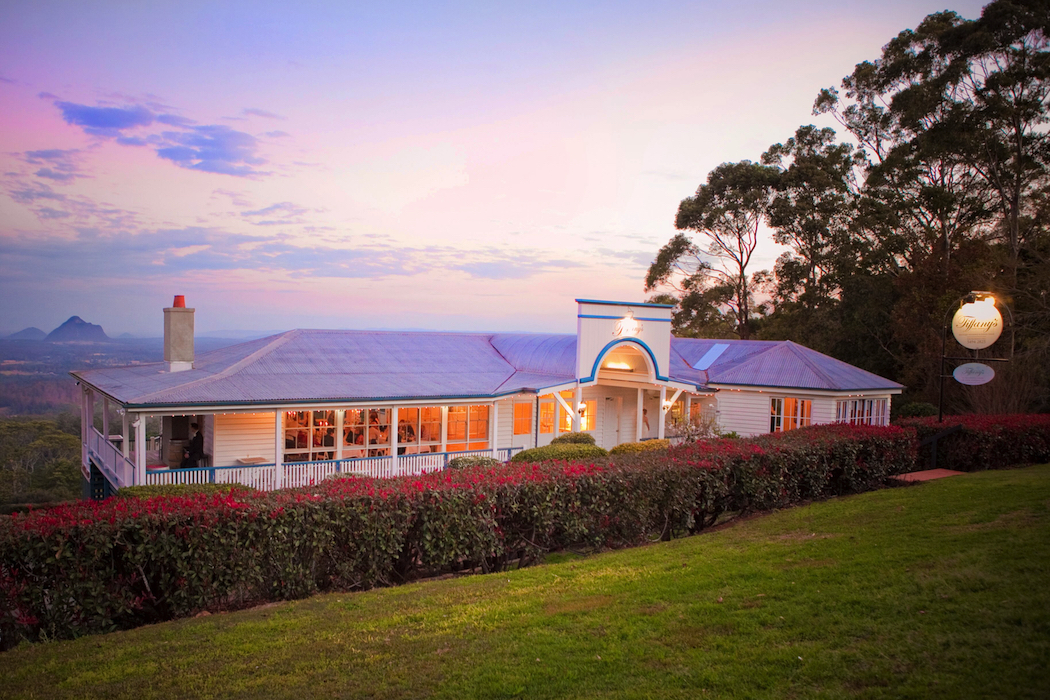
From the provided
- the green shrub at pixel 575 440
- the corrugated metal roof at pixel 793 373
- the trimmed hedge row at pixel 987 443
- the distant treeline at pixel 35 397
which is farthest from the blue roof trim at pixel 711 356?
the distant treeline at pixel 35 397

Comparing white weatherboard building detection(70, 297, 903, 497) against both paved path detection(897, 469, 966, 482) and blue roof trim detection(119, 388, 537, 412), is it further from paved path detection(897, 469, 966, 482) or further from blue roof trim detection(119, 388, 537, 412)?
paved path detection(897, 469, 966, 482)

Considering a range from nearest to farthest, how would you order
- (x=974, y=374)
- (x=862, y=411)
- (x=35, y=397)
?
(x=974, y=374)
(x=862, y=411)
(x=35, y=397)

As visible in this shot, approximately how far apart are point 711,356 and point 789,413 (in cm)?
429

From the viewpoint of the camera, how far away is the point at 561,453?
15555mm

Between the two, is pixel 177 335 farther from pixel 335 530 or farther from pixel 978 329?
pixel 978 329

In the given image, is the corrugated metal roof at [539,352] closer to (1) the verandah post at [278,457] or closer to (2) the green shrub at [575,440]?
(2) the green shrub at [575,440]

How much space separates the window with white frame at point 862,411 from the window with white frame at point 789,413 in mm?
969

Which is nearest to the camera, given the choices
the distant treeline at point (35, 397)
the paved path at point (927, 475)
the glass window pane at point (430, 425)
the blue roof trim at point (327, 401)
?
the blue roof trim at point (327, 401)

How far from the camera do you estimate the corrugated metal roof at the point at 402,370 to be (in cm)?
1563

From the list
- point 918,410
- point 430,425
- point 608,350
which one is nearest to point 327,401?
point 430,425

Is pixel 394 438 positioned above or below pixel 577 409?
below

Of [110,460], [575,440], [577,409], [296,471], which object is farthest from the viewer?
[577,409]

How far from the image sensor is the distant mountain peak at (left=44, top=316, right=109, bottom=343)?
49500 millimetres

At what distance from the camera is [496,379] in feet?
67.5
